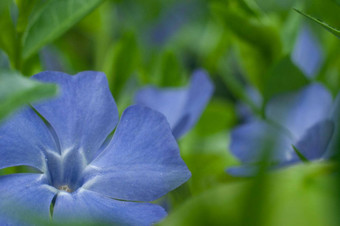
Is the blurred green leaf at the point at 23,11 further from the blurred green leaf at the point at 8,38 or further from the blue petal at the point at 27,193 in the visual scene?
the blue petal at the point at 27,193

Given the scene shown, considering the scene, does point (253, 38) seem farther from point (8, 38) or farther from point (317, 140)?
point (8, 38)

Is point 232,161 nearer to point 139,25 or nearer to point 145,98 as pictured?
point 145,98

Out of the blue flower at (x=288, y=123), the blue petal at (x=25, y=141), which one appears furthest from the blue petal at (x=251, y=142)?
the blue petal at (x=25, y=141)

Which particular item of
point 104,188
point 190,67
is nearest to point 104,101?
point 104,188

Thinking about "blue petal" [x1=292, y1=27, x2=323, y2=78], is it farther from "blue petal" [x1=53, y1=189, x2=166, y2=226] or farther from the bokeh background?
"blue petal" [x1=53, y1=189, x2=166, y2=226]

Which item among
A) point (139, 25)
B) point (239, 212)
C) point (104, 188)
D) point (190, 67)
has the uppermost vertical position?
point (239, 212)

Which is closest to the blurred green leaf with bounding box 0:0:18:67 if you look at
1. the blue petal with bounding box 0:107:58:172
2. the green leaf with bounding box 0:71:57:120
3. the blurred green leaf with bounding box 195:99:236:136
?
the blue petal with bounding box 0:107:58:172

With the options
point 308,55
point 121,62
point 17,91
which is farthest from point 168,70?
point 17,91

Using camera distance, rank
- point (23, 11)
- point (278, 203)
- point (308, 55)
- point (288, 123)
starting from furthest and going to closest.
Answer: point (308, 55)
point (288, 123)
point (23, 11)
point (278, 203)
